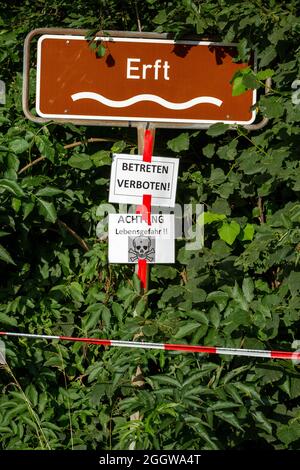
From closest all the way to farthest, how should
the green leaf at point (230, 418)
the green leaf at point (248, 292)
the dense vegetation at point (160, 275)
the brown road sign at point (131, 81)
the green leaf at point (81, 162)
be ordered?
the green leaf at point (230, 418) → the dense vegetation at point (160, 275) → the green leaf at point (248, 292) → the brown road sign at point (131, 81) → the green leaf at point (81, 162)

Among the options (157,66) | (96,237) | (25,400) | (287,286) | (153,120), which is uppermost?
(157,66)

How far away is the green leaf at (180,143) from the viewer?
3820 mm

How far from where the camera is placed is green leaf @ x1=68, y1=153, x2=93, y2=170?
392cm

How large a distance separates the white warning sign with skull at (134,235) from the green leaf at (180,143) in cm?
38

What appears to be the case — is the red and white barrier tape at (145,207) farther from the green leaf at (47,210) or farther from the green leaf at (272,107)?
the green leaf at (272,107)

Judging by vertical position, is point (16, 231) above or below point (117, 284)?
above

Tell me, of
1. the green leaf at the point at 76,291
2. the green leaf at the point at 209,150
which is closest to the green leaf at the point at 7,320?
the green leaf at the point at 76,291

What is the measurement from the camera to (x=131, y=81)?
3660 millimetres

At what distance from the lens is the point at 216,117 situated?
371cm

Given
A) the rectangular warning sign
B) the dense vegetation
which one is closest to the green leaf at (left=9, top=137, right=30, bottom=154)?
the dense vegetation

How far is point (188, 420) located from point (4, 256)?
114 centimetres

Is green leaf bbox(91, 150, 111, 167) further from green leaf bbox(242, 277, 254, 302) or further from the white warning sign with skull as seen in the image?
green leaf bbox(242, 277, 254, 302)
